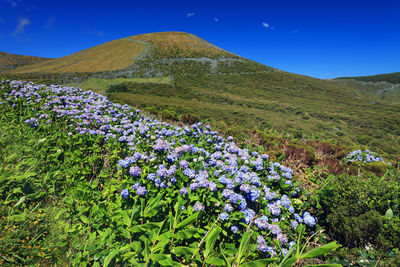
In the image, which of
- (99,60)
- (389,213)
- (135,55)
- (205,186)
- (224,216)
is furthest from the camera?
(135,55)

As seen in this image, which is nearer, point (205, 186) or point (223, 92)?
point (205, 186)

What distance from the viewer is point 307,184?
3.58 m

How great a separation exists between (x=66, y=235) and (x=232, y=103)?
64.1 feet

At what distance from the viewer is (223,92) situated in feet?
86.1

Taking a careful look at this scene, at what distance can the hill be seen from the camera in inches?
428

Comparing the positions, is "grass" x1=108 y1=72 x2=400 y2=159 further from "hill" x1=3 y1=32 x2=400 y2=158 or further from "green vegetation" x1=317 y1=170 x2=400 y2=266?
"green vegetation" x1=317 y1=170 x2=400 y2=266

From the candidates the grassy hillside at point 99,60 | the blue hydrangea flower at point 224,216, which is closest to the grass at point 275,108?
the blue hydrangea flower at point 224,216

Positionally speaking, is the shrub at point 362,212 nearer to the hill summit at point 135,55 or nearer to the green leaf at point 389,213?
the green leaf at point 389,213

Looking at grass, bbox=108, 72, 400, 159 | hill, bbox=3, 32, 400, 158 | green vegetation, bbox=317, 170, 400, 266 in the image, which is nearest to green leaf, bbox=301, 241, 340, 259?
green vegetation, bbox=317, 170, 400, 266

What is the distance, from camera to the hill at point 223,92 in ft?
35.7

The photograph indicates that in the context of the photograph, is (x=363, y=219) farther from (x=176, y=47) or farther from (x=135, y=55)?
(x=176, y=47)

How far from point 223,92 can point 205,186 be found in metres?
25.2

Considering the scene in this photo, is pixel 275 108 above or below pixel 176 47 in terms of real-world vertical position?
below

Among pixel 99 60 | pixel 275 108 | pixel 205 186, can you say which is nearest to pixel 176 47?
pixel 99 60
